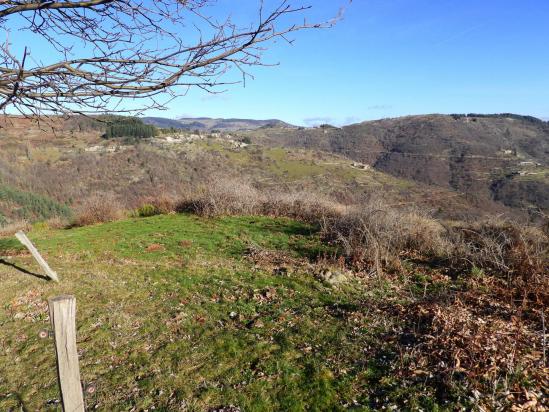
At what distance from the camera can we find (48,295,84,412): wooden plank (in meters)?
1.92

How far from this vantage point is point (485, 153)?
98125 millimetres

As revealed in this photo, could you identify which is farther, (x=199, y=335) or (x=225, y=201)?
(x=225, y=201)

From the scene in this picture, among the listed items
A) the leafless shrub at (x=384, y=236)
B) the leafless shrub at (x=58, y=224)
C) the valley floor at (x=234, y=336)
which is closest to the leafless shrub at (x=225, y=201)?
the leafless shrub at (x=384, y=236)

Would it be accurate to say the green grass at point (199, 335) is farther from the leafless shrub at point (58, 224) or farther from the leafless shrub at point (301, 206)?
the leafless shrub at point (58, 224)

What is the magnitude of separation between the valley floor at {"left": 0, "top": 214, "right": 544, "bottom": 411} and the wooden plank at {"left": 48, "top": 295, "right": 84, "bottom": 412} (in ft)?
5.50

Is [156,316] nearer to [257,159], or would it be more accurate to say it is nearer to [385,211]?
[385,211]

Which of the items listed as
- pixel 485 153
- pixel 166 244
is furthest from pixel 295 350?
pixel 485 153

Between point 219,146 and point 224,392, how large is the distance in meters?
69.4

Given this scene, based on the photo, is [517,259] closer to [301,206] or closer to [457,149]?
[301,206]

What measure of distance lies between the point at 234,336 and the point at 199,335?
50cm

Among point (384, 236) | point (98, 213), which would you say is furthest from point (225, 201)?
point (384, 236)

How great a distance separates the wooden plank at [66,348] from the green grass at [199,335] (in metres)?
1.68

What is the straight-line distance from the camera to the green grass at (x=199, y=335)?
375cm

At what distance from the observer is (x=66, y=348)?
2.02m
